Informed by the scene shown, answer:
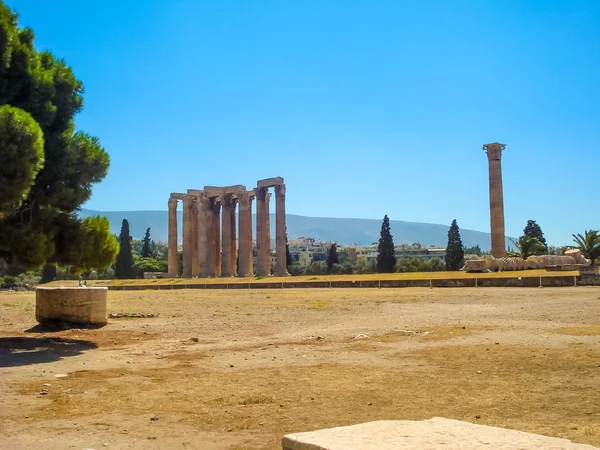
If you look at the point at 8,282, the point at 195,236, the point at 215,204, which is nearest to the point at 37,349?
the point at 215,204

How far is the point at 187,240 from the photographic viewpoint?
78125mm

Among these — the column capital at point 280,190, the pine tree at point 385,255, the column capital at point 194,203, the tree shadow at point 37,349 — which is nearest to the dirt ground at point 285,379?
the tree shadow at point 37,349

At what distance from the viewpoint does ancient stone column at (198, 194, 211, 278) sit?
73.1 m

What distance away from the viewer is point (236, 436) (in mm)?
7152

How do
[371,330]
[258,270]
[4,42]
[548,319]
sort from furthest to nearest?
[258,270]
[548,319]
[371,330]
[4,42]

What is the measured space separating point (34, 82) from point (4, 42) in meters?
1.18

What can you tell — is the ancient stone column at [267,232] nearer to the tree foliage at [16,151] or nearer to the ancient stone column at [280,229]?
the ancient stone column at [280,229]

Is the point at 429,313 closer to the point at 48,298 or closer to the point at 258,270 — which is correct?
the point at 48,298

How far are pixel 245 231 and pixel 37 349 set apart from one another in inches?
2310

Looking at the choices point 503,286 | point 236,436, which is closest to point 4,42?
point 236,436

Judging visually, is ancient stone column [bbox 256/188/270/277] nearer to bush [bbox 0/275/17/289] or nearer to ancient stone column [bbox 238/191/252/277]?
ancient stone column [bbox 238/191/252/277]

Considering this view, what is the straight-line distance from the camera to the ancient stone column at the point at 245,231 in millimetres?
70875

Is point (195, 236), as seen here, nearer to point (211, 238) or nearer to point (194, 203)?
point (194, 203)

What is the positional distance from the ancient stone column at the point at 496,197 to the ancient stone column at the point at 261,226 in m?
25.2
